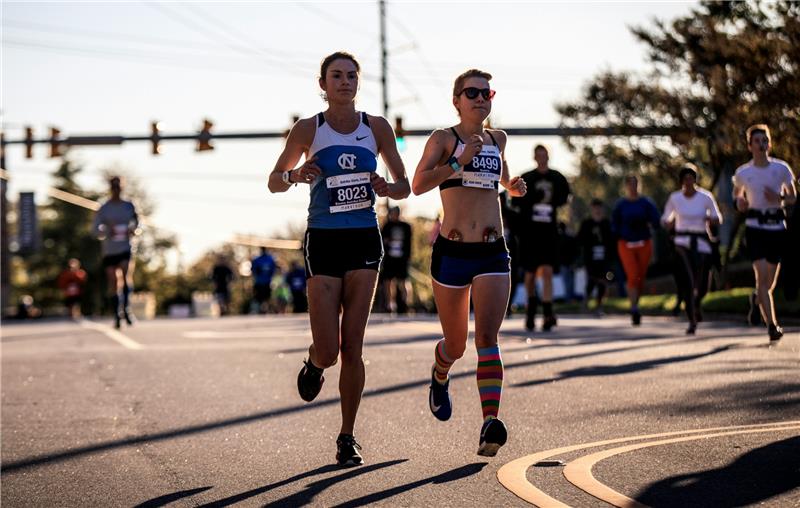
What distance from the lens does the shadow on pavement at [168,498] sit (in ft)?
20.0

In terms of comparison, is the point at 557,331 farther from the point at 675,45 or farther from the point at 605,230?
the point at 675,45

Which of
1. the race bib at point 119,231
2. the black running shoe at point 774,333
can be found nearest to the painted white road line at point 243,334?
the race bib at point 119,231

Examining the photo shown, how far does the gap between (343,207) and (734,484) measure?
94.5 inches

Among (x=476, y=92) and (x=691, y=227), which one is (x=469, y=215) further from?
(x=691, y=227)

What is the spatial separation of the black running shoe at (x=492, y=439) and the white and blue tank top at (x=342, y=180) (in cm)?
122

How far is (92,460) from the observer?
763cm

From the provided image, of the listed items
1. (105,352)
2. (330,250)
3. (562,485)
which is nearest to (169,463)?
(330,250)

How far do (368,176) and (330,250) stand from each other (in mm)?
Result: 422

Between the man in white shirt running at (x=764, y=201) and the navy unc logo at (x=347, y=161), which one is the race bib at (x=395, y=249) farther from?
the navy unc logo at (x=347, y=161)

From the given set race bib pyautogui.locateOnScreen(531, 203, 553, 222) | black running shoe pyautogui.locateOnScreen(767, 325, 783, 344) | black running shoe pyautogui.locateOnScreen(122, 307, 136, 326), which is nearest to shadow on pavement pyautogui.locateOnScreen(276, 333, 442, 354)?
race bib pyautogui.locateOnScreen(531, 203, 553, 222)

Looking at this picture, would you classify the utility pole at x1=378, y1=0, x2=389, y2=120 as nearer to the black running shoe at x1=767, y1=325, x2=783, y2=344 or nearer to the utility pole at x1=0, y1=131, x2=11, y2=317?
the utility pole at x1=0, y1=131, x2=11, y2=317

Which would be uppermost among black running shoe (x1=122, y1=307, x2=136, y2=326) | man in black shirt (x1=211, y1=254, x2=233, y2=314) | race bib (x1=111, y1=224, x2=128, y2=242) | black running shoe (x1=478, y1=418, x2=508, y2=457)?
race bib (x1=111, y1=224, x2=128, y2=242)

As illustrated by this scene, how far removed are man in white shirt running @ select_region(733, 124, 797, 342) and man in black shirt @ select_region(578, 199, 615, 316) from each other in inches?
416

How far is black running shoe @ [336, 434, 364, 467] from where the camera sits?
701cm
